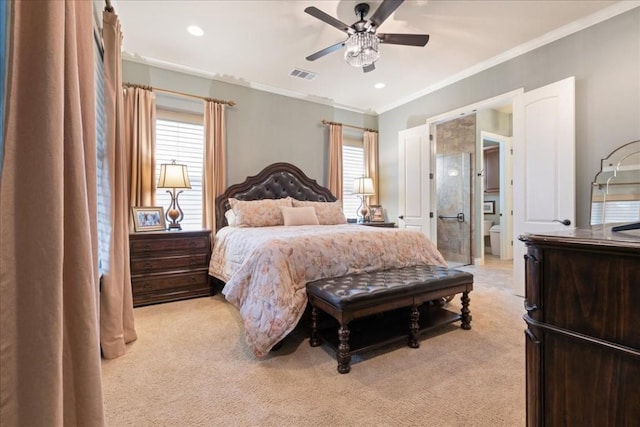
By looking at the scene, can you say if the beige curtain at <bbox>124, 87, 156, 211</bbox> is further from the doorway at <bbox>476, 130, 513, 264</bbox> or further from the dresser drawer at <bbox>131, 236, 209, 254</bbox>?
the doorway at <bbox>476, 130, 513, 264</bbox>

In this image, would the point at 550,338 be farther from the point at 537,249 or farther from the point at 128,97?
the point at 128,97

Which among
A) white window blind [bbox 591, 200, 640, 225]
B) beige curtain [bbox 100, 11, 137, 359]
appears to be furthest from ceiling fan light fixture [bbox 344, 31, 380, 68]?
white window blind [bbox 591, 200, 640, 225]

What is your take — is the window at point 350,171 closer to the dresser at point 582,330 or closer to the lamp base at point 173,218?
the lamp base at point 173,218

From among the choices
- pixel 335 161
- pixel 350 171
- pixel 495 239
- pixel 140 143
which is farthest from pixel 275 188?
pixel 495 239

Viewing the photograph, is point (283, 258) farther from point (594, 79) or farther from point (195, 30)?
point (594, 79)

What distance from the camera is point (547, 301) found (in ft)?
Result: 3.06

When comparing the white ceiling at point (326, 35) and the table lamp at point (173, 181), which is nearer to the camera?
the white ceiling at point (326, 35)

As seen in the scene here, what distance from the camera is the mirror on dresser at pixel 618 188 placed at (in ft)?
8.77

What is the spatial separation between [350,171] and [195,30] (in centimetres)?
332

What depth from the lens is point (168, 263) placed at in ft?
10.8

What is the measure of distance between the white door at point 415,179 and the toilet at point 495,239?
2420mm

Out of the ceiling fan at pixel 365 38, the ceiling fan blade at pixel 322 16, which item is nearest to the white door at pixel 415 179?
the ceiling fan at pixel 365 38

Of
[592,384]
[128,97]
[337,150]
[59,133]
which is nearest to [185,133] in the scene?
[128,97]

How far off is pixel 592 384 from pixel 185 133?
442cm
